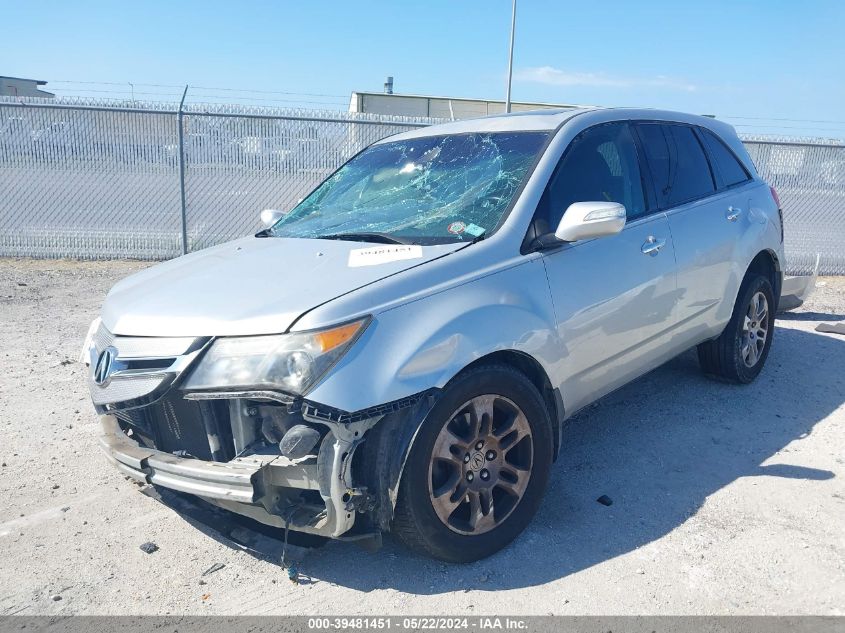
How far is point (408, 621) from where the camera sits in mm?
2791

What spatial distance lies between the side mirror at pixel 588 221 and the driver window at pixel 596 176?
0.15m

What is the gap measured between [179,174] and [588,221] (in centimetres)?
826

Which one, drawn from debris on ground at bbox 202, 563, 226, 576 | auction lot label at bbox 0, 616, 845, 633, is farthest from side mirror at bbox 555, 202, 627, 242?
debris on ground at bbox 202, 563, 226, 576

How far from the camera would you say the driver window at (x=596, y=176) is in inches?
141

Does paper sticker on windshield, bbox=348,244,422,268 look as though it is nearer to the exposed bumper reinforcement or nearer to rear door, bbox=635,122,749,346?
the exposed bumper reinforcement

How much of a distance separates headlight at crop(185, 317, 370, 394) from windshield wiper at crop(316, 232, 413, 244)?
763 millimetres

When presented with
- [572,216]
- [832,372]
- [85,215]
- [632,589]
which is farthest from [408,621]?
[85,215]

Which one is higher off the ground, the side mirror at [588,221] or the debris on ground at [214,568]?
the side mirror at [588,221]

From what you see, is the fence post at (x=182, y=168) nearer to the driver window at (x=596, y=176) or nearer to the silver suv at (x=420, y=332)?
the silver suv at (x=420, y=332)

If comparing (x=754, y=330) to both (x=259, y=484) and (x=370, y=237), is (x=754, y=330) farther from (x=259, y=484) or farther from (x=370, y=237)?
(x=259, y=484)

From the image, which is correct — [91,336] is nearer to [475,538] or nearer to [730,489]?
[475,538]

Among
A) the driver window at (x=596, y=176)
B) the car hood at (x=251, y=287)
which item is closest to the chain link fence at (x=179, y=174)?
the driver window at (x=596, y=176)

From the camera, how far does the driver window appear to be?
11.8ft

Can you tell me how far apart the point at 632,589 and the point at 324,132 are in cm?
870
